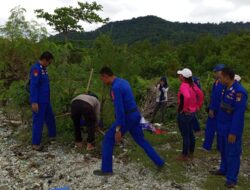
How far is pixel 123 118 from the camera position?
6.54 meters

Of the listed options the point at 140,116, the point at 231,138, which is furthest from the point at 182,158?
the point at 231,138

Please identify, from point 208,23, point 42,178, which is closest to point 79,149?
point 42,178

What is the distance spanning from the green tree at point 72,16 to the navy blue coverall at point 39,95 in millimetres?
36165

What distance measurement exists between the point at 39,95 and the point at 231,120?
3.83 meters

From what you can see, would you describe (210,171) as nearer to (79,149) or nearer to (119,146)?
(119,146)

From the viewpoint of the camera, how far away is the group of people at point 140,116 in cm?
626

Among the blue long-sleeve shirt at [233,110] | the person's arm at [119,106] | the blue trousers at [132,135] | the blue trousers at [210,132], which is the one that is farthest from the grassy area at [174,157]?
the person's arm at [119,106]

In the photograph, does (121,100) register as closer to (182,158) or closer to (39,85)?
(182,158)

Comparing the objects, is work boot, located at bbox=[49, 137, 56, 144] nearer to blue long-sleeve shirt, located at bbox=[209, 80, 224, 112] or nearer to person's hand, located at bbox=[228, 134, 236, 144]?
blue long-sleeve shirt, located at bbox=[209, 80, 224, 112]

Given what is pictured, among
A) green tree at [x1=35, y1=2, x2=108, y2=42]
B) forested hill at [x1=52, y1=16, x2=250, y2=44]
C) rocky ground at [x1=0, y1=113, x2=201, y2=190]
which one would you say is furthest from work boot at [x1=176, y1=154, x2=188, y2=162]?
forested hill at [x1=52, y1=16, x2=250, y2=44]

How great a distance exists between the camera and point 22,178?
706cm

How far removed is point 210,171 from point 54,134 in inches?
139

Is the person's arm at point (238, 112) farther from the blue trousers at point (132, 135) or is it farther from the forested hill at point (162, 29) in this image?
the forested hill at point (162, 29)

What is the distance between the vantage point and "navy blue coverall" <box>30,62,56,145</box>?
8047 millimetres
